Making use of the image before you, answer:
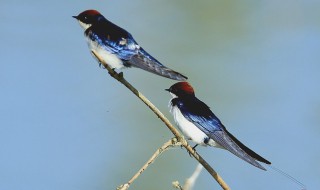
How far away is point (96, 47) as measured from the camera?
1.48 meters

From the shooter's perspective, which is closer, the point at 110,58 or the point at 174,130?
the point at 174,130

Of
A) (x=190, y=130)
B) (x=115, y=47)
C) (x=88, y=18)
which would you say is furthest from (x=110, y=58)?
(x=190, y=130)

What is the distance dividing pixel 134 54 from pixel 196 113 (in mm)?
392

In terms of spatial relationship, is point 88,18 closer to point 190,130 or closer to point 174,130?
point 190,130

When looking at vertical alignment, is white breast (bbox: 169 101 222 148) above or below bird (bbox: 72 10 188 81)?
above

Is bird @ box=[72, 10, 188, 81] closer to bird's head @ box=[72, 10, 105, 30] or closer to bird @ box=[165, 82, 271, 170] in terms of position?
bird's head @ box=[72, 10, 105, 30]

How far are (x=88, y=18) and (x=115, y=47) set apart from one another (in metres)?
0.18

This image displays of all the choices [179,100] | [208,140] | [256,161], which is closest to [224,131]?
[208,140]

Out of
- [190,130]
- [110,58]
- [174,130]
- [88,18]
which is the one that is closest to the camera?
[174,130]

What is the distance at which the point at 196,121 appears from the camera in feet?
5.74

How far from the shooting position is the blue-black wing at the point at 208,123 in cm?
154

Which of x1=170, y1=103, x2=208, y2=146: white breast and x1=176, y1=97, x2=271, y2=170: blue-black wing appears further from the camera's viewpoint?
x1=170, y1=103, x2=208, y2=146: white breast

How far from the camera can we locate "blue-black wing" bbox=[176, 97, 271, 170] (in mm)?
1544

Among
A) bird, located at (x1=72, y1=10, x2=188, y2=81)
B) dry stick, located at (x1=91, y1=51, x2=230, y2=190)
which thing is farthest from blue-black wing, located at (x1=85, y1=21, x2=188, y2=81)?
dry stick, located at (x1=91, y1=51, x2=230, y2=190)
